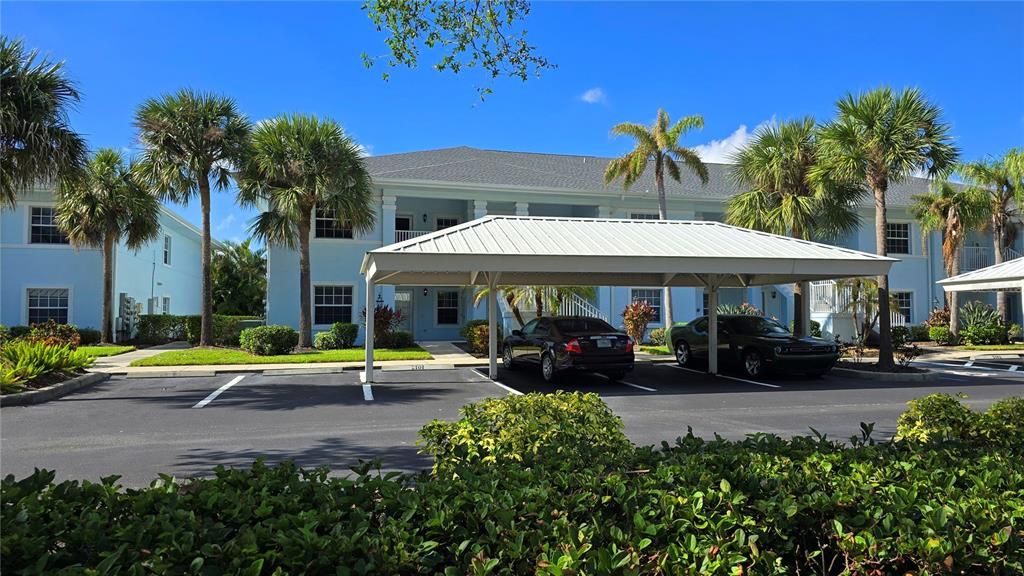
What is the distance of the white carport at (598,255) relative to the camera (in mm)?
12959

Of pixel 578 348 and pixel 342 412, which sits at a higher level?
pixel 578 348

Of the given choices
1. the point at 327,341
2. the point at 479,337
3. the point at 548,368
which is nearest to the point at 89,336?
the point at 327,341

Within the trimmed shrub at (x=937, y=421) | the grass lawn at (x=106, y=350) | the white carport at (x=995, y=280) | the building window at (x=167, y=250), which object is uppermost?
the building window at (x=167, y=250)

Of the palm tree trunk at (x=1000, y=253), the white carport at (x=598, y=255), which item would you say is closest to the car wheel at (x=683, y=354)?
the white carport at (x=598, y=255)

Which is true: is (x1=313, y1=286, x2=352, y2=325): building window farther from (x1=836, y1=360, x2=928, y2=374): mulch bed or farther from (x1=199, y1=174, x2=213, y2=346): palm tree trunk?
(x1=836, y1=360, x2=928, y2=374): mulch bed

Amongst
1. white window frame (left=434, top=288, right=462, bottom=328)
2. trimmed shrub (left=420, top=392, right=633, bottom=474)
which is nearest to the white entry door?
white window frame (left=434, top=288, right=462, bottom=328)

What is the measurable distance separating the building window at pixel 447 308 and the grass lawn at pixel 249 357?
232 inches

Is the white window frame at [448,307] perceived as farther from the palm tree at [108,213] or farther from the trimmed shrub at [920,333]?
the trimmed shrub at [920,333]

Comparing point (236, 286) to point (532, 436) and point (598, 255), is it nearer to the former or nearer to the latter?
point (598, 255)

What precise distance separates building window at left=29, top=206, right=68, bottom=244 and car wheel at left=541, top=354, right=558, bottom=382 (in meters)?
20.0

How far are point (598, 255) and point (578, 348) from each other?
2.04 meters

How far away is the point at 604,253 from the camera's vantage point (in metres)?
13.5

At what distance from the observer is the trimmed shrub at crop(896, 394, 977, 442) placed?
4547 millimetres

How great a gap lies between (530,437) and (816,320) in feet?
84.7
